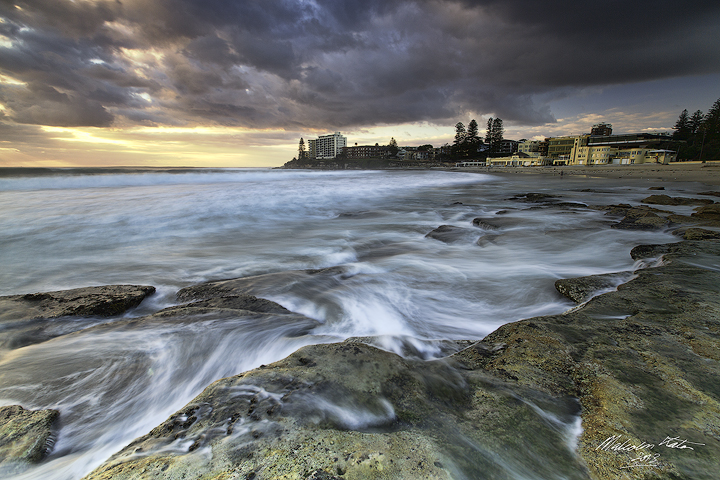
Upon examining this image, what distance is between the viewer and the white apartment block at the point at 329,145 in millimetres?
132875

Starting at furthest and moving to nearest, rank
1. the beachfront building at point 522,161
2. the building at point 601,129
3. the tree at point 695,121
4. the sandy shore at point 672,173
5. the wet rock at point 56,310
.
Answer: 1. the building at point 601,129
2. the beachfront building at point 522,161
3. the tree at point 695,121
4. the sandy shore at point 672,173
5. the wet rock at point 56,310

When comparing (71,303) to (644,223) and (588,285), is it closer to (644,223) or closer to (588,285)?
(588,285)

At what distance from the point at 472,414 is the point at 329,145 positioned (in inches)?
5604

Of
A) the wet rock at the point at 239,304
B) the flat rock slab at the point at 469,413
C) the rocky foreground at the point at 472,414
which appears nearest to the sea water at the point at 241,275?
the wet rock at the point at 239,304

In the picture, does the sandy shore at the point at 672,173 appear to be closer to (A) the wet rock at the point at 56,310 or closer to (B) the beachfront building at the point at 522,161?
(B) the beachfront building at the point at 522,161

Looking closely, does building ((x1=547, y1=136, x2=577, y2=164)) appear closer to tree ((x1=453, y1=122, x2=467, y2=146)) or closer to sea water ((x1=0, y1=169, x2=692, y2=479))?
tree ((x1=453, y1=122, x2=467, y2=146))

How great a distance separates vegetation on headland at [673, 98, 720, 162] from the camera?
1607 inches

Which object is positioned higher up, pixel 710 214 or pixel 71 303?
pixel 710 214

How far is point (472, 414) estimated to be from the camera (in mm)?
1432

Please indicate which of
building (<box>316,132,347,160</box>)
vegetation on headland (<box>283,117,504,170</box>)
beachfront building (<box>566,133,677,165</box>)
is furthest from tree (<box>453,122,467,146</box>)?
building (<box>316,132,347,160</box>)

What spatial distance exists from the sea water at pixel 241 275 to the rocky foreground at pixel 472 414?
1.54 feet

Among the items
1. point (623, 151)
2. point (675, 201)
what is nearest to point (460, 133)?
point (623, 151)

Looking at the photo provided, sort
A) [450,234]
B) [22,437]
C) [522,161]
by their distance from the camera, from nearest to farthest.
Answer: [22,437] → [450,234] → [522,161]

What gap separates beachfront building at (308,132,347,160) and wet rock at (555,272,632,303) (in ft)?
433
